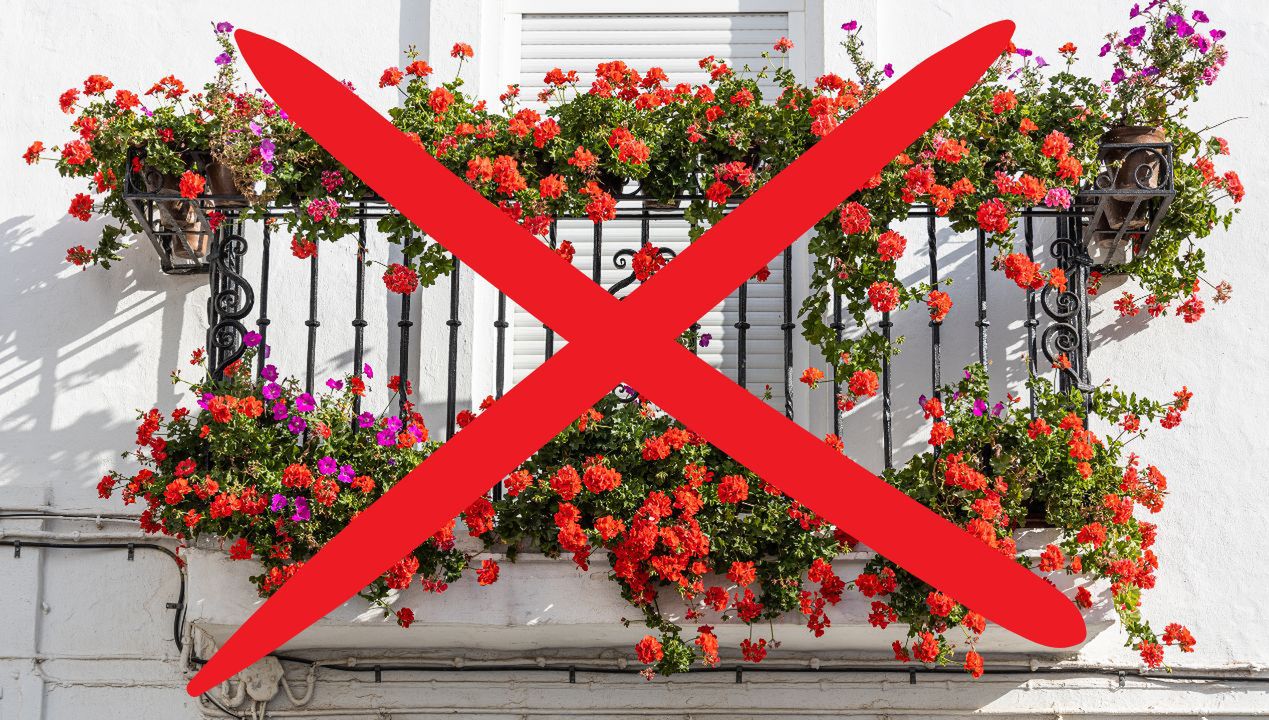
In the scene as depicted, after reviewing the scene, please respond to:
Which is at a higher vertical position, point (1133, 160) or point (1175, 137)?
point (1175, 137)

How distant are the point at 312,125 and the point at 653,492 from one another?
172cm

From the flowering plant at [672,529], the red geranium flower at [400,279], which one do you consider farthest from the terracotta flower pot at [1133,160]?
the red geranium flower at [400,279]

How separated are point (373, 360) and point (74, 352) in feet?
4.14

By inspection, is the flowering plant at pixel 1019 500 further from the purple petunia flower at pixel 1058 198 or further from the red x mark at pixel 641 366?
the purple petunia flower at pixel 1058 198

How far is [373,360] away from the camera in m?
6.12

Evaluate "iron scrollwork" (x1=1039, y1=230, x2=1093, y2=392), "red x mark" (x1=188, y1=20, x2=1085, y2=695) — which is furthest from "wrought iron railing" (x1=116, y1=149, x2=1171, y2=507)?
"red x mark" (x1=188, y1=20, x2=1085, y2=695)

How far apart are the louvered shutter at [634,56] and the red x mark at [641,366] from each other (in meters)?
1.76

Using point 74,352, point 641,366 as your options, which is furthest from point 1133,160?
point 74,352

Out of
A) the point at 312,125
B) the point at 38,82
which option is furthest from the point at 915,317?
the point at 38,82

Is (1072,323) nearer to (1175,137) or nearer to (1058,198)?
(1058,198)

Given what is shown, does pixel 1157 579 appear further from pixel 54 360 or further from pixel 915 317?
pixel 54 360

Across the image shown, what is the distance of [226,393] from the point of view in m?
5.40

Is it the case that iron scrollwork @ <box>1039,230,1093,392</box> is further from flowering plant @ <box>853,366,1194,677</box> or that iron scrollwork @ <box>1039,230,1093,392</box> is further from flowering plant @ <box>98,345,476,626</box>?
flowering plant @ <box>98,345,476,626</box>

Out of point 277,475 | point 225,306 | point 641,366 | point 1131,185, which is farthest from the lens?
point 225,306
